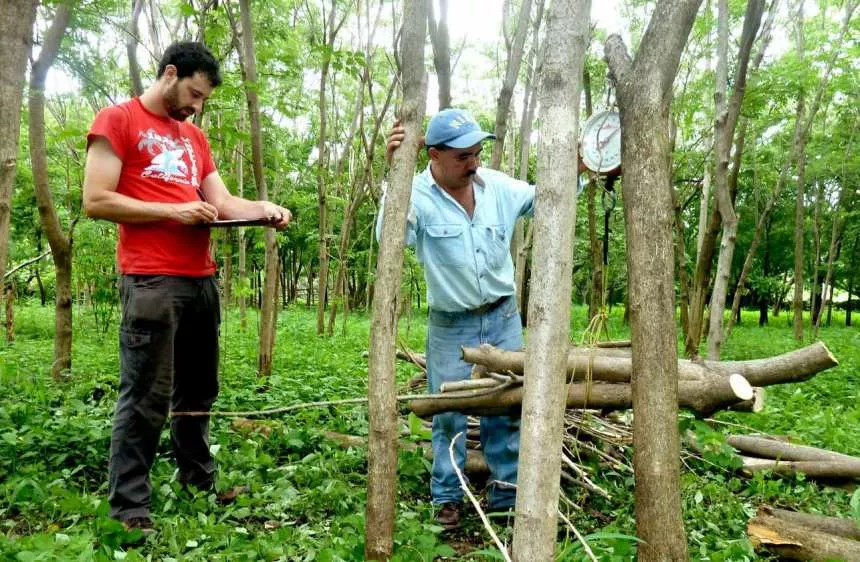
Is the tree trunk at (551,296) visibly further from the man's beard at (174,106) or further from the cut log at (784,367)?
the man's beard at (174,106)

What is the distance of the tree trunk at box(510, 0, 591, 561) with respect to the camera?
1729mm

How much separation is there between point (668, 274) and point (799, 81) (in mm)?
7962

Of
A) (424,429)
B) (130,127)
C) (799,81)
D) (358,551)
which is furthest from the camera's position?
(799,81)

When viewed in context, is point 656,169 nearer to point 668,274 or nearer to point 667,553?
point 668,274

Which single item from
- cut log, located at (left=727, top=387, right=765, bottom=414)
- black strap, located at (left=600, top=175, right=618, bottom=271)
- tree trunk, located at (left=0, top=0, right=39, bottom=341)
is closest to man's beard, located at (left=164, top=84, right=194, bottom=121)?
tree trunk, located at (left=0, top=0, right=39, bottom=341)

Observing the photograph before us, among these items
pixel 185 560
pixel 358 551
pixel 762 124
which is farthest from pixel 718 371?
pixel 762 124

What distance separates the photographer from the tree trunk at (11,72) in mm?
2672

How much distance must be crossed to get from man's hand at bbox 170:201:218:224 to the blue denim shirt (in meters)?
0.94

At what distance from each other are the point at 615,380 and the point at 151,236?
2.22 meters

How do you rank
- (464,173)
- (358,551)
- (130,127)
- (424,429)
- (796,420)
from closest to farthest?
(358,551) < (130,127) < (464,173) < (424,429) < (796,420)

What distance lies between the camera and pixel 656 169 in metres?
1.99

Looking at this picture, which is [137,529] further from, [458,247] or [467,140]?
[467,140]

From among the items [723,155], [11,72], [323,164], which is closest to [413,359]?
[11,72]

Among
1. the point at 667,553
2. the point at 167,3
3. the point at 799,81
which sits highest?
the point at 167,3
